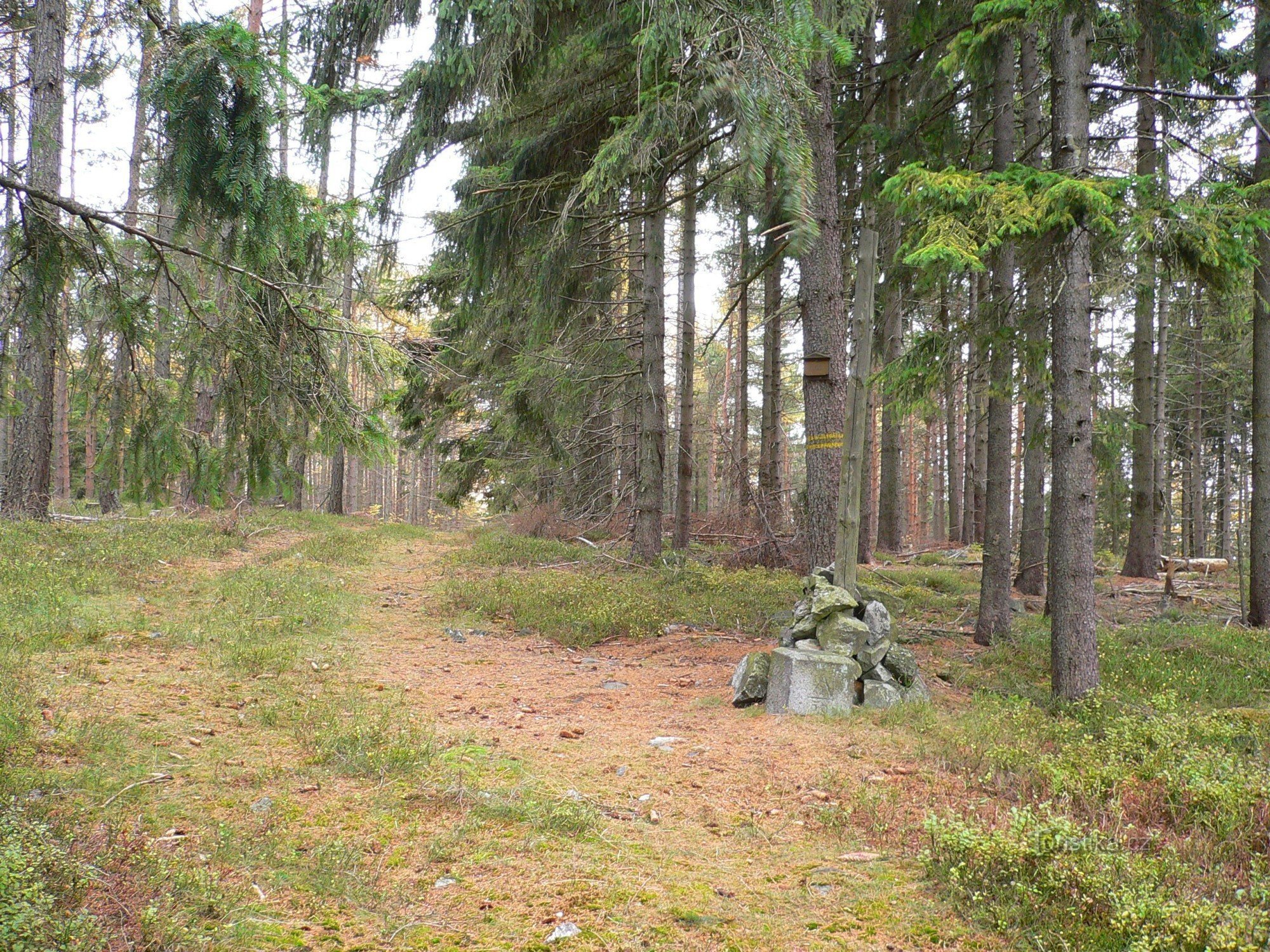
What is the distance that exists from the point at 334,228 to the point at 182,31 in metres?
1.70

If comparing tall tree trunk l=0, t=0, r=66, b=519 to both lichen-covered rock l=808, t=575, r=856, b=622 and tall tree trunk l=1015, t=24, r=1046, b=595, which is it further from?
tall tree trunk l=1015, t=24, r=1046, b=595

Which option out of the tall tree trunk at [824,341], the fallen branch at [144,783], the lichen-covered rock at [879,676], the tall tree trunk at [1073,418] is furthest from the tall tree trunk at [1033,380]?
the fallen branch at [144,783]

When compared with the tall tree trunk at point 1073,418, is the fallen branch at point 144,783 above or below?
below

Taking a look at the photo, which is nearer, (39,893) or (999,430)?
(39,893)

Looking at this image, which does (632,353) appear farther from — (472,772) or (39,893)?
(39,893)

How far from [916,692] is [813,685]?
0.98 m

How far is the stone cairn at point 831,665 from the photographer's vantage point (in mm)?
5832

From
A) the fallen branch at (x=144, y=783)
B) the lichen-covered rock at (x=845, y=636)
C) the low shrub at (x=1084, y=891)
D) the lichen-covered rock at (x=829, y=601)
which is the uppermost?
the lichen-covered rock at (x=829, y=601)

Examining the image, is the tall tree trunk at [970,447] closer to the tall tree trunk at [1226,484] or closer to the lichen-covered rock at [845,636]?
the tall tree trunk at [1226,484]

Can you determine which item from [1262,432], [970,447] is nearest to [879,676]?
[1262,432]

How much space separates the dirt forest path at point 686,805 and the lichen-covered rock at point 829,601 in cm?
92

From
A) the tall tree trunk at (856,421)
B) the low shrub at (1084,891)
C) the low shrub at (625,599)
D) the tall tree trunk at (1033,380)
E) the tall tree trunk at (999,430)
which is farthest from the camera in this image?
the low shrub at (625,599)

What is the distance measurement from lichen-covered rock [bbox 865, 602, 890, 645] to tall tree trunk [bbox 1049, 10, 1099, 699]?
143 centimetres

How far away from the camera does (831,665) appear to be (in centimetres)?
588
